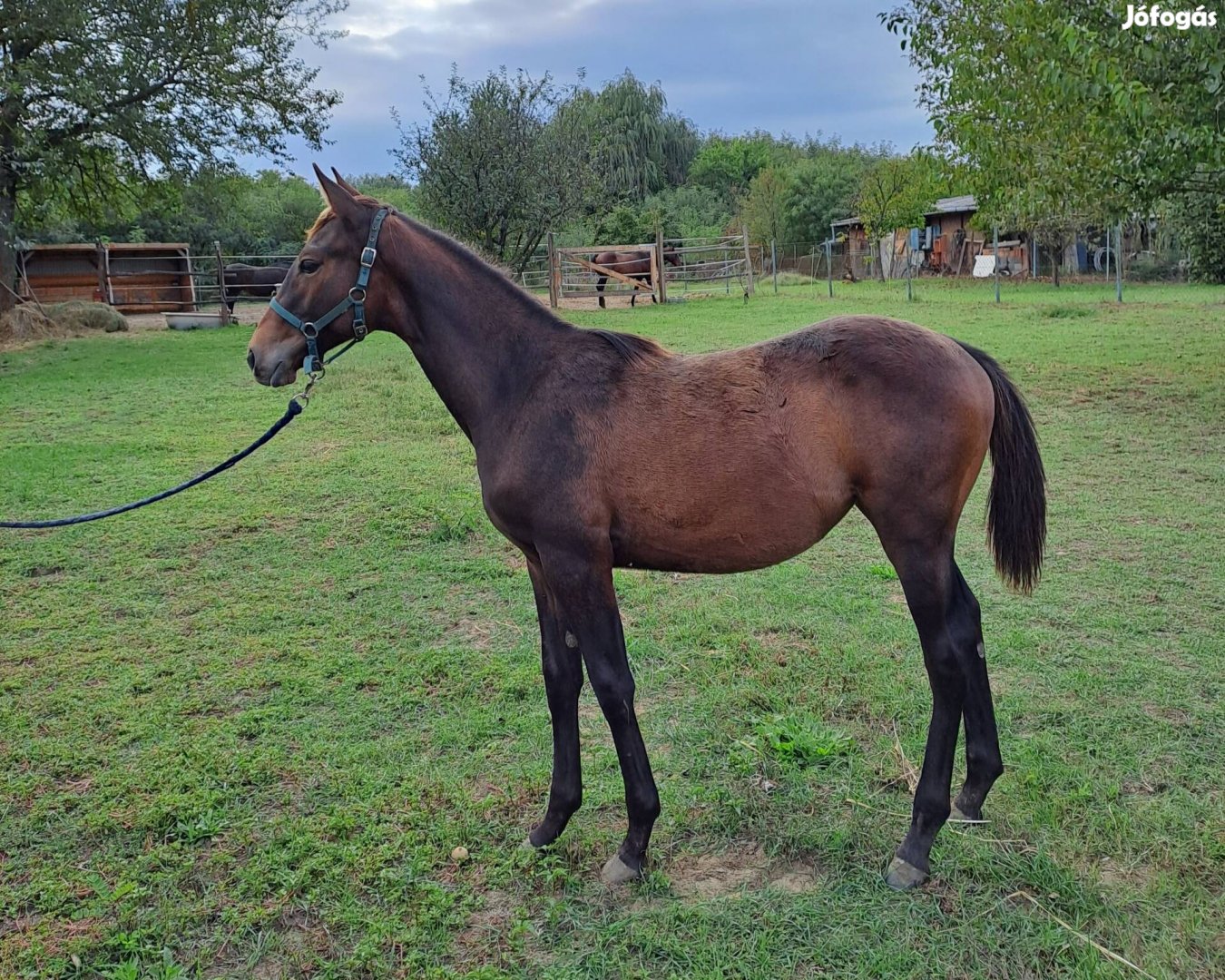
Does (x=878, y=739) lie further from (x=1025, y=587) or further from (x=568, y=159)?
(x=568, y=159)

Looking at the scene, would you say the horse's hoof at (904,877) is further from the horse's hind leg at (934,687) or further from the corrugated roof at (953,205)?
the corrugated roof at (953,205)

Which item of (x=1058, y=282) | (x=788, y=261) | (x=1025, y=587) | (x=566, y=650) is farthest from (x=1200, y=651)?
(x=788, y=261)

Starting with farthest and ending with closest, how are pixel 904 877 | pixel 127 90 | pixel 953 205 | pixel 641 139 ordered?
pixel 641 139 → pixel 953 205 → pixel 127 90 → pixel 904 877

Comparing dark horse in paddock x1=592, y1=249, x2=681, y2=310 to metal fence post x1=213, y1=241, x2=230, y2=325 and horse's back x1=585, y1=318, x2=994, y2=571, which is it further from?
horse's back x1=585, y1=318, x2=994, y2=571

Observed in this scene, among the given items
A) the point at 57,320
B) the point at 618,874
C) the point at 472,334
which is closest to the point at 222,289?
the point at 57,320

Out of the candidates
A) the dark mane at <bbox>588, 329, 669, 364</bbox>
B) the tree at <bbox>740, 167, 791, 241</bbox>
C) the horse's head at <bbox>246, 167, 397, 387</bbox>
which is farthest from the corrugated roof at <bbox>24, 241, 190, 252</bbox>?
the dark mane at <bbox>588, 329, 669, 364</bbox>

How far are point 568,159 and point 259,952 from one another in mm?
23707

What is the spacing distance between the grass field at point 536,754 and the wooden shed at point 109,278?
19723mm

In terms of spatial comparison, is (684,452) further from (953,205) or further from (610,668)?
(953,205)

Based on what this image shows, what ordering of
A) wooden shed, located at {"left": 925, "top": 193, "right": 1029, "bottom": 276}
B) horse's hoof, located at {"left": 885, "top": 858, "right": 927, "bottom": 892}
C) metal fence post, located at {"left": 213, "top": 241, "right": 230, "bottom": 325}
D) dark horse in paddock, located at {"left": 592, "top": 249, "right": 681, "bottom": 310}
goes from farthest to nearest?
wooden shed, located at {"left": 925, "top": 193, "right": 1029, "bottom": 276}, dark horse in paddock, located at {"left": 592, "top": 249, "right": 681, "bottom": 310}, metal fence post, located at {"left": 213, "top": 241, "right": 230, "bottom": 325}, horse's hoof, located at {"left": 885, "top": 858, "right": 927, "bottom": 892}

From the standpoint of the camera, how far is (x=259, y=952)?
250cm

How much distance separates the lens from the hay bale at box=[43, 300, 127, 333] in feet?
62.1

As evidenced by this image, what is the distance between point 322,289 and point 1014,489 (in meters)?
2.48

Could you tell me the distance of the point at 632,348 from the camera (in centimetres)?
298
